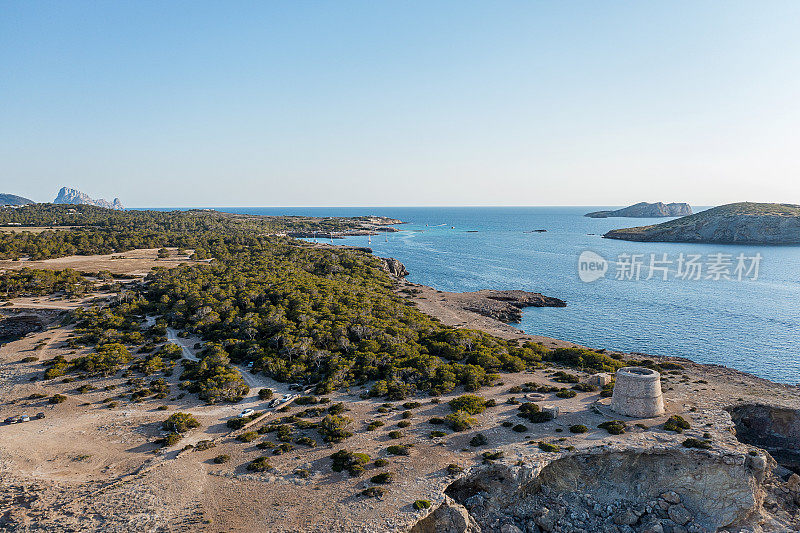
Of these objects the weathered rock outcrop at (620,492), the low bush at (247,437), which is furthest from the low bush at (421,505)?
the low bush at (247,437)

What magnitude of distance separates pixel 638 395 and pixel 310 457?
31.8 m

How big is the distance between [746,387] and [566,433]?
105ft

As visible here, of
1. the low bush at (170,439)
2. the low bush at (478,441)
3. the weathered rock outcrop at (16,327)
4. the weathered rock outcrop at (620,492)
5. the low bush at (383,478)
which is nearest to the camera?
the low bush at (383,478)

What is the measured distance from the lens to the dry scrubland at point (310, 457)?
97.0 ft

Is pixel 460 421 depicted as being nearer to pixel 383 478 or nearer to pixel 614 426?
pixel 383 478

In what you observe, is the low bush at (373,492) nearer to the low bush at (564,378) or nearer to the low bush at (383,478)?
the low bush at (383,478)

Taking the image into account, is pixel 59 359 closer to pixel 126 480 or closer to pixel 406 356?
pixel 126 480

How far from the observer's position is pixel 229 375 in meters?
50.1

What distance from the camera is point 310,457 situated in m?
36.0

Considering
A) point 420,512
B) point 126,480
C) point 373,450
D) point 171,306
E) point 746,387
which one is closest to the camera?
point 420,512

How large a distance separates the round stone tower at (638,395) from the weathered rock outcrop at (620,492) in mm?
6333

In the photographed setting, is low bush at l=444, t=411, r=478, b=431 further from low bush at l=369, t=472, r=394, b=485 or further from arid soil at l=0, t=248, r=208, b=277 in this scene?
arid soil at l=0, t=248, r=208, b=277

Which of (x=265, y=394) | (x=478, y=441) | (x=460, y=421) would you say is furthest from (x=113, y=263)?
(x=478, y=441)

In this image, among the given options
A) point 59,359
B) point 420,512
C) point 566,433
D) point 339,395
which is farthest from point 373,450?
point 59,359
